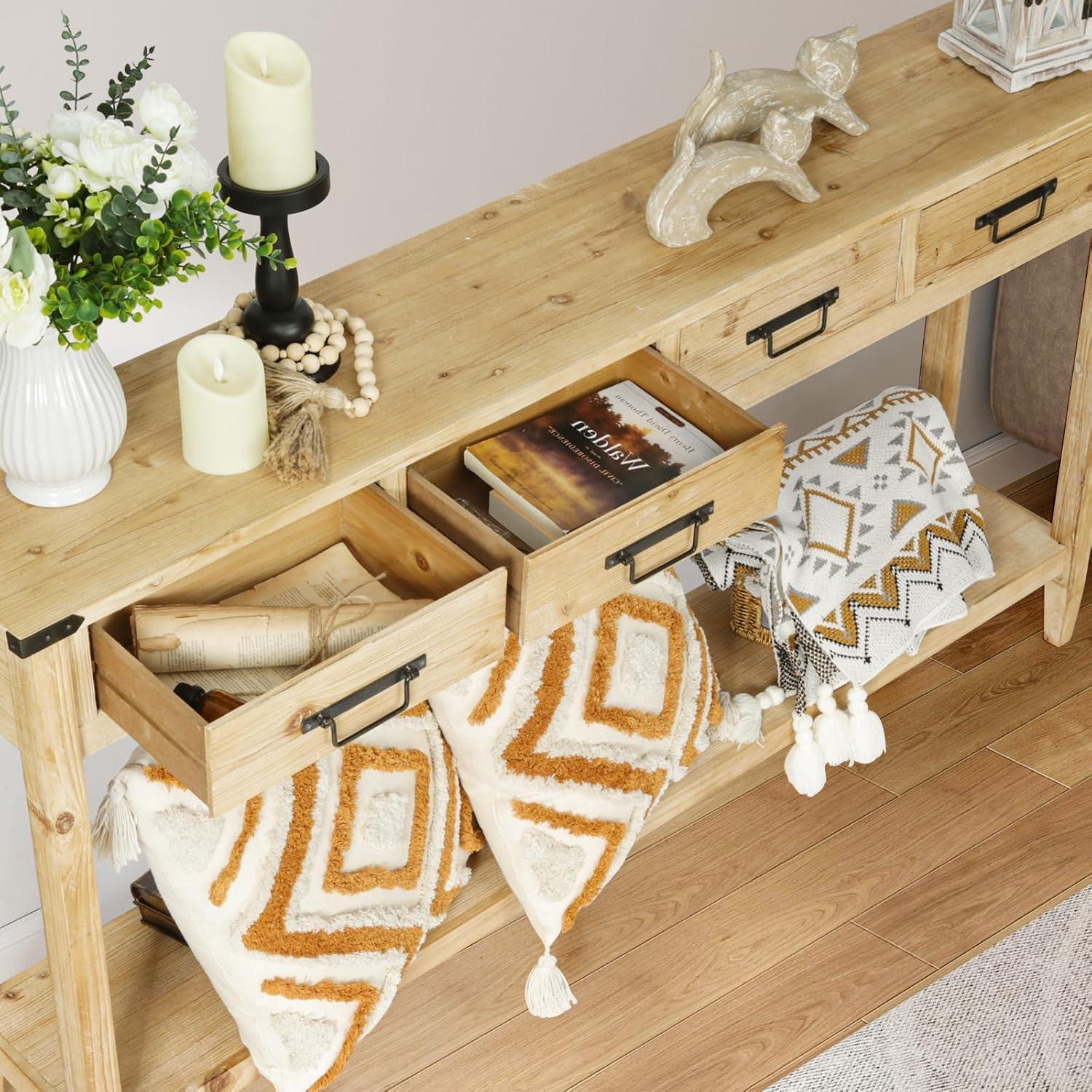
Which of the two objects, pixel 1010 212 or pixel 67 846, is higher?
pixel 1010 212

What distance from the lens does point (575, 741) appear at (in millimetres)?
1855

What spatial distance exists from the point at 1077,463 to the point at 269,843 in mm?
1421

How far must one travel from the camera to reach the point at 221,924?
1.61 m

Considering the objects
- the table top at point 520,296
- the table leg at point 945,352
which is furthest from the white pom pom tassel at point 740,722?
the table leg at point 945,352

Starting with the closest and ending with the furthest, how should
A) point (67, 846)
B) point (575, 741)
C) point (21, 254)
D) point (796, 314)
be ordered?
point (21, 254)
point (67, 846)
point (796, 314)
point (575, 741)

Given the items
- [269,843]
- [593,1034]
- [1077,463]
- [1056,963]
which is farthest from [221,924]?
[1077,463]

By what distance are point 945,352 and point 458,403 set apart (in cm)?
120

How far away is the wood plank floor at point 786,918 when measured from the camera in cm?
201

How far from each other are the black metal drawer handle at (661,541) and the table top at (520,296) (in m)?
0.17

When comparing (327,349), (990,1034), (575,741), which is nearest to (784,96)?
(327,349)

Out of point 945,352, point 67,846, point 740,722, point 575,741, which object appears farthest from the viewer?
point 945,352

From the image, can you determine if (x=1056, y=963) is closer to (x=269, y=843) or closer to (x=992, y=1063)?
(x=992, y=1063)

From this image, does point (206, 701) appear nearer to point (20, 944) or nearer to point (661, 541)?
point (661, 541)

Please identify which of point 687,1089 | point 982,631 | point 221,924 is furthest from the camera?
point 982,631
